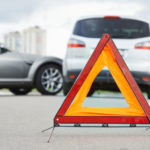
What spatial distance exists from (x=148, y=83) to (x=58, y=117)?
5589mm

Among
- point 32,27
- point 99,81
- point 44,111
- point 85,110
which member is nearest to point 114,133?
point 85,110

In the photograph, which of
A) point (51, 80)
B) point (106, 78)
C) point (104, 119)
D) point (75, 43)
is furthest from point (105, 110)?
point (51, 80)

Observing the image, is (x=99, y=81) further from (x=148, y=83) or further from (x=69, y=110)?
(x=69, y=110)

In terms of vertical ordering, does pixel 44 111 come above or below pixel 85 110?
below

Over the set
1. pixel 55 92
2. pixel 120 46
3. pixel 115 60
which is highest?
pixel 115 60

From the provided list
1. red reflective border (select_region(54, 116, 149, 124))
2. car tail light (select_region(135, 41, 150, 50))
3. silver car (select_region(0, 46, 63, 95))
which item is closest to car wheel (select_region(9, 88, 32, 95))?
silver car (select_region(0, 46, 63, 95))

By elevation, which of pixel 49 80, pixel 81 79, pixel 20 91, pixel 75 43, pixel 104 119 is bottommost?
pixel 20 91

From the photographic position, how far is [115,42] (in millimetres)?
9875

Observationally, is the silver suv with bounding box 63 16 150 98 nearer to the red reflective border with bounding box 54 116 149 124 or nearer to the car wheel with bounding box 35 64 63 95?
the car wheel with bounding box 35 64 63 95

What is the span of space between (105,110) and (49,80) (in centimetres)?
678

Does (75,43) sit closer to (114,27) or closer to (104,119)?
(114,27)

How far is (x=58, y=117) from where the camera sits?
4.82m

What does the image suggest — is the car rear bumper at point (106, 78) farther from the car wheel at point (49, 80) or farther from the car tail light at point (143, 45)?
the car wheel at point (49, 80)

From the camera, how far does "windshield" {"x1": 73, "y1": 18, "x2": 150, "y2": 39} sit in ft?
32.8
